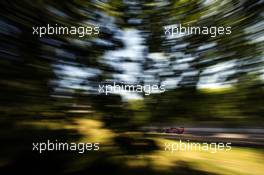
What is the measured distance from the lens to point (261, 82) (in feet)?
18.1

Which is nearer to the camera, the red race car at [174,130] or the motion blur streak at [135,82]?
the motion blur streak at [135,82]

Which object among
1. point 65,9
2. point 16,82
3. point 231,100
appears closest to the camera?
point 16,82

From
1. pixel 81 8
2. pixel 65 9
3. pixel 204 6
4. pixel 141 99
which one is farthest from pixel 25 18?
pixel 204 6

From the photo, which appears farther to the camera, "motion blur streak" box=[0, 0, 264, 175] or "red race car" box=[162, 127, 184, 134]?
"red race car" box=[162, 127, 184, 134]

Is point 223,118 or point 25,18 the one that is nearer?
point 25,18

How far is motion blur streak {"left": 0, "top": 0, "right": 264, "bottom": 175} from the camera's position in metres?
4.25

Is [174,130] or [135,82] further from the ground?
[135,82]

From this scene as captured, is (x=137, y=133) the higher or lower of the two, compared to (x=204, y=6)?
lower

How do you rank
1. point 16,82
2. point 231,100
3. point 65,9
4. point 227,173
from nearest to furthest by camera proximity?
1. point 16,82
2. point 65,9
3. point 227,173
4. point 231,100

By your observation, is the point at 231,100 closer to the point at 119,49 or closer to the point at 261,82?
the point at 261,82

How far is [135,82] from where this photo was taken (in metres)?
5.54

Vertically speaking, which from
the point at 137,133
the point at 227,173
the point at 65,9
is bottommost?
the point at 227,173

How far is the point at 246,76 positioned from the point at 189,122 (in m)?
1.10

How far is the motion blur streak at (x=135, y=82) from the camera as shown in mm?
4250
